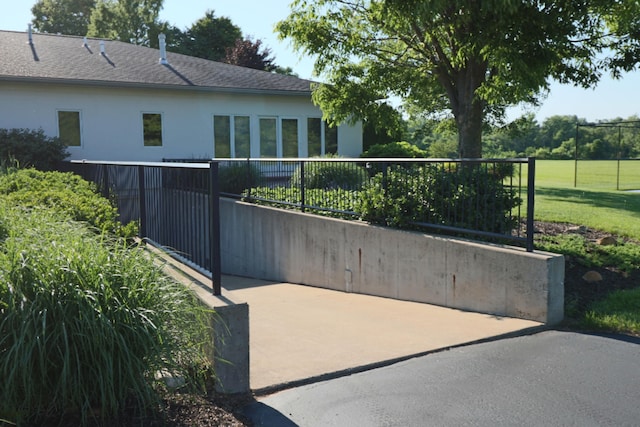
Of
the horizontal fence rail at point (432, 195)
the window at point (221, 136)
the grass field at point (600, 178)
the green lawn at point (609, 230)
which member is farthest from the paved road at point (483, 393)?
the grass field at point (600, 178)

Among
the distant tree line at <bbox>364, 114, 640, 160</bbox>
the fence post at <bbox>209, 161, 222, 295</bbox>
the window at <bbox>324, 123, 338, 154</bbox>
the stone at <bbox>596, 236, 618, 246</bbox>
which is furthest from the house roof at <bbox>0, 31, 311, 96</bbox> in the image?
the fence post at <bbox>209, 161, 222, 295</bbox>

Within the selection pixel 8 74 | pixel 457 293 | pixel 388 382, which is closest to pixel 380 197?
pixel 457 293

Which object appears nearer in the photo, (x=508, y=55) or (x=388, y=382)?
(x=388, y=382)

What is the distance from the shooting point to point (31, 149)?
47.6ft

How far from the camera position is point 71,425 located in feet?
10.0

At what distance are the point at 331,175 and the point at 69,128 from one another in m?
10.1

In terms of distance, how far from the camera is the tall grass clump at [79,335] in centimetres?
294

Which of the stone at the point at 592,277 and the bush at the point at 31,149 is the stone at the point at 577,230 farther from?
the bush at the point at 31,149

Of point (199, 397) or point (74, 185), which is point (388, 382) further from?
point (74, 185)

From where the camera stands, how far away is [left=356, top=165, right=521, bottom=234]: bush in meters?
6.65

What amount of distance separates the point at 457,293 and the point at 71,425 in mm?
4477

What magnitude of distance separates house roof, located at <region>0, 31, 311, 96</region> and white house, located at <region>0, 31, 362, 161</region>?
0.03 metres

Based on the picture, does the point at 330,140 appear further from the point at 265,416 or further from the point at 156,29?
the point at 156,29

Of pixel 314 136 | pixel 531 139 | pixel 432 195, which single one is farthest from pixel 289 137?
pixel 531 139
